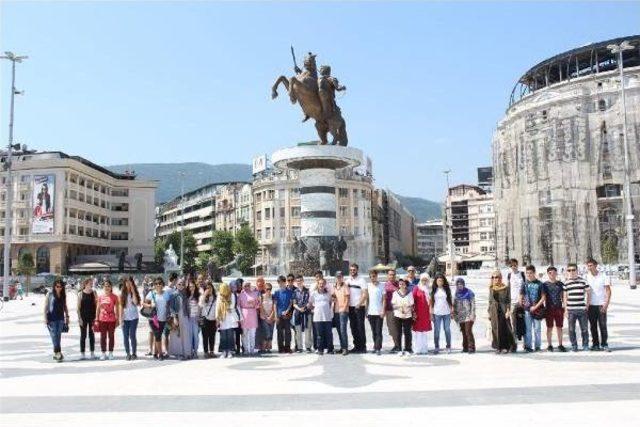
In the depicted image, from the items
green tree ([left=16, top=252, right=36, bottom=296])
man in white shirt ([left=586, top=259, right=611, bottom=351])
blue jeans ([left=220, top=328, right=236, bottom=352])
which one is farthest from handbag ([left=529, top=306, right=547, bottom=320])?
green tree ([left=16, top=252, right=36, bottom=296])

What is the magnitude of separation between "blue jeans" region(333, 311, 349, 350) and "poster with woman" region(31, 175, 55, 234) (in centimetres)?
7060

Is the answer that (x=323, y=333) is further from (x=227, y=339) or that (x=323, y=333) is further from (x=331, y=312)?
(x=227, y=339)

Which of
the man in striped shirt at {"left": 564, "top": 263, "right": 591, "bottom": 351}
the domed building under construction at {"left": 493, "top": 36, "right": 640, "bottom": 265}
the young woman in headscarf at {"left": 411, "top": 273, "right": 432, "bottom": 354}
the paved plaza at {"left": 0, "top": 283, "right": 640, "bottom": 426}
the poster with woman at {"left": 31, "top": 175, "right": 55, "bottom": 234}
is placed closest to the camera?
the paved plaza at {"left": 0, "top": 283, "right": 640, "bottom": 426}

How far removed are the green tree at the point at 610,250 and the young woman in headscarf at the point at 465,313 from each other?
48.6 metres

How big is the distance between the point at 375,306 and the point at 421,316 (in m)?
1.02

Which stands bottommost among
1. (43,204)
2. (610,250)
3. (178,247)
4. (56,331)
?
(56,331)

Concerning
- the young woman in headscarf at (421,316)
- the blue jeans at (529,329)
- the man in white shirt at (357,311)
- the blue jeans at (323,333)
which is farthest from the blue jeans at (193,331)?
the blue jeans at (529,329)

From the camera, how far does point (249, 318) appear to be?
43.0ft

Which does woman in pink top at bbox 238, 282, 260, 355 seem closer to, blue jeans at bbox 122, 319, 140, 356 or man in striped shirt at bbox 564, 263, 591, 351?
blue jeans at bbox 122, 319, 140, 356

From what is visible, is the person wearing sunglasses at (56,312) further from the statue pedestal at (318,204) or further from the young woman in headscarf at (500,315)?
the statue pedestal at (318,204)

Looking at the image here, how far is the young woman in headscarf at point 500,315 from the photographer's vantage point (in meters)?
12.3

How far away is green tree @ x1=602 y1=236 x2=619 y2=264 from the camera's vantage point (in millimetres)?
57031

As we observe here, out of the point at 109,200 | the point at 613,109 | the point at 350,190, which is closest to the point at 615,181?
the point at 613,109

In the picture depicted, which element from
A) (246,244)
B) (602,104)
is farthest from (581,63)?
(246,244)
